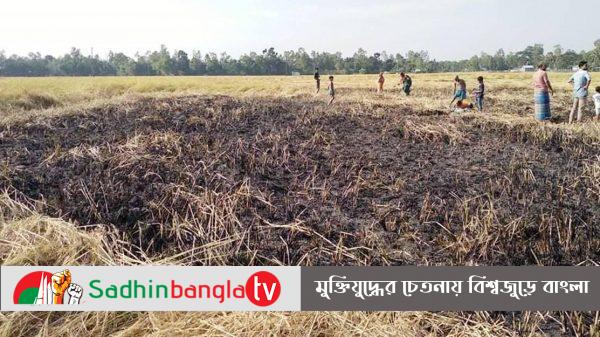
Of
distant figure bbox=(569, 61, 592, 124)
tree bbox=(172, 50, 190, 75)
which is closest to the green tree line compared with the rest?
tree bbox=(172, 50, 190, 75)

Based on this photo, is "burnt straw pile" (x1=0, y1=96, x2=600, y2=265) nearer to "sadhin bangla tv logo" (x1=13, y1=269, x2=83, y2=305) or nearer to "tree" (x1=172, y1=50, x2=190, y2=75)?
"sadhin bangla tv logo" (x1=13, y1=269, x2=83, y2=305)

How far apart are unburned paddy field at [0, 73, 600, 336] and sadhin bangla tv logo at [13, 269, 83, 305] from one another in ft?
0.31

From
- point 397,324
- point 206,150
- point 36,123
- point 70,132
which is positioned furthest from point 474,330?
point 36,123

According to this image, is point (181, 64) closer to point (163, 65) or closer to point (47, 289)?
point (163, 65)

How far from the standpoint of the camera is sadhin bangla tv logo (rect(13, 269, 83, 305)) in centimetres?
232

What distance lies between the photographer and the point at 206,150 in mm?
5188

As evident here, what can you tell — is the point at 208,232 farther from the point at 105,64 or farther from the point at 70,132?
the point at 105,64

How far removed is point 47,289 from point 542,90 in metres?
8.83

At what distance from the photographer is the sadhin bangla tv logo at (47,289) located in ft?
7.62

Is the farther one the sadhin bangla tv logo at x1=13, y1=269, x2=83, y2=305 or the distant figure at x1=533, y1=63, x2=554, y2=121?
the distant figure at x1=533, y1=63, x2=554, y2=121

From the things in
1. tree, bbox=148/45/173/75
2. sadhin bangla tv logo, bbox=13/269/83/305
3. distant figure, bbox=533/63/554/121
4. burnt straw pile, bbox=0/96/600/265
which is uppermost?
tree, bbox=148/45/173/75

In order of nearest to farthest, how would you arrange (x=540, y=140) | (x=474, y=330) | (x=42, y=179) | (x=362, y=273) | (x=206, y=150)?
(x=474, y=330), (x=362, y=273), (x=42, y=179), (x=206, y=150), (x=540, y=140)

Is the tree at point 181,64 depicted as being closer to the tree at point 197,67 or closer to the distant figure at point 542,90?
the tree at point 197,67

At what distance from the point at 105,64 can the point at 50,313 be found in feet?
327
